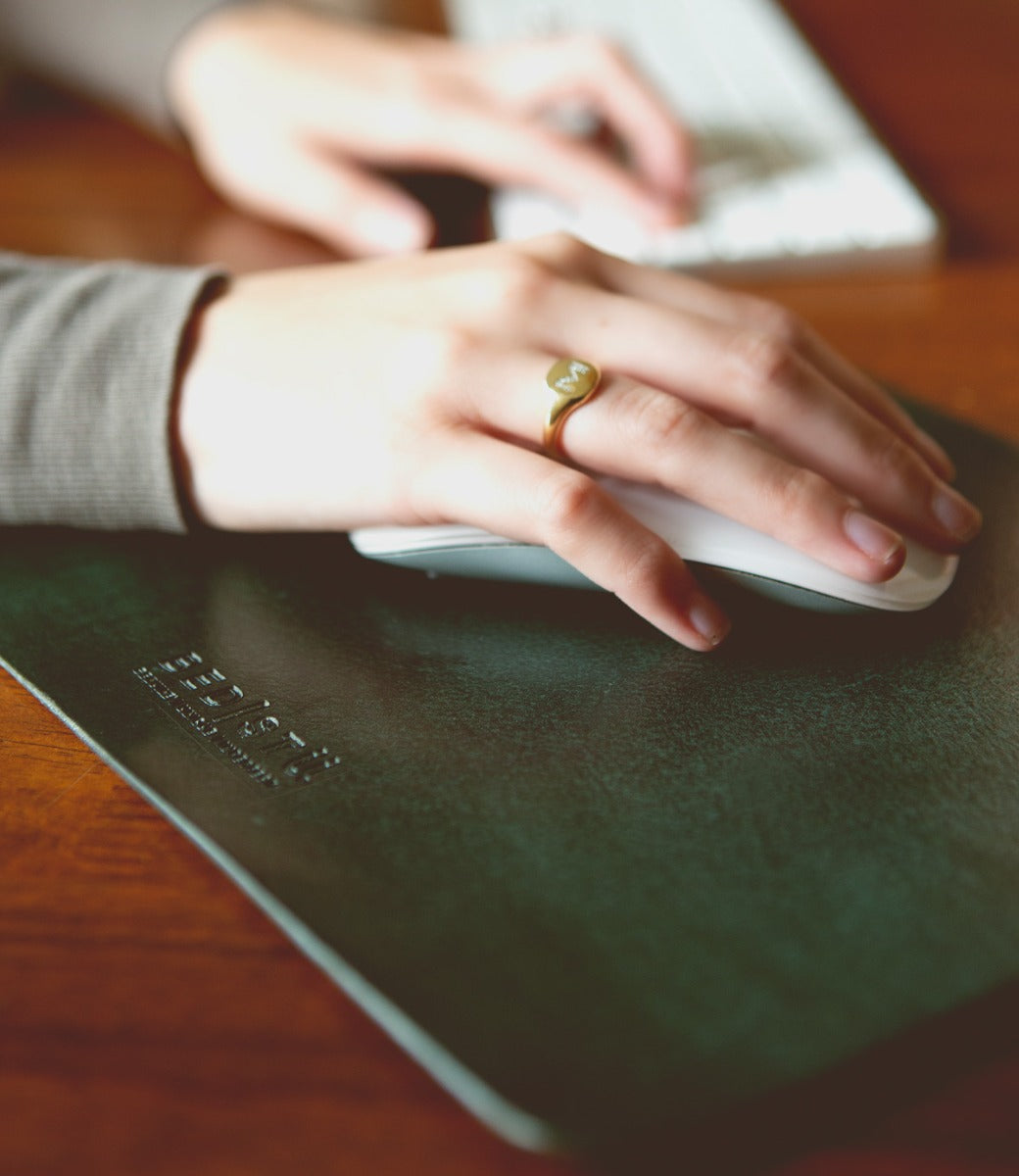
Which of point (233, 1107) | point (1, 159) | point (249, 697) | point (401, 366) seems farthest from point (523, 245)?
point (1, 159)

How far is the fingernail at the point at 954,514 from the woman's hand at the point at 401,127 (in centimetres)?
37

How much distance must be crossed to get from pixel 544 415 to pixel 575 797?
0.56 ft

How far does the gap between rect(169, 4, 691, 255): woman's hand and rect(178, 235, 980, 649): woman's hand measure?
264 mm

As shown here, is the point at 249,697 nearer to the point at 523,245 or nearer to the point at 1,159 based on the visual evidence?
the point at 523,245

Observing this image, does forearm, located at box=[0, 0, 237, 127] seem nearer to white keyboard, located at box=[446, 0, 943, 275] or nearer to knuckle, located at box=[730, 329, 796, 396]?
white keyboard, located at box=[446, 0, 943, 275]

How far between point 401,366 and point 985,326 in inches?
14.6

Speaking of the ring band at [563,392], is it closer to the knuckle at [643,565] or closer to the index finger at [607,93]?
the knuckle at [643,565]

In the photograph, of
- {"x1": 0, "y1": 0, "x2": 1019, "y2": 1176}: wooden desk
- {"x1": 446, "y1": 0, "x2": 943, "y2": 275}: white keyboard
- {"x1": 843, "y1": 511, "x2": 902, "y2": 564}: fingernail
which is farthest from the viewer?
{"x1": 446, "y1": 0, "x2": 943, "y2": 275}: white keyboard

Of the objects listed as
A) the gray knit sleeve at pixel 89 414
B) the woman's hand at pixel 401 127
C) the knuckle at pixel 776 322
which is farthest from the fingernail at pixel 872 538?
the woman's hand at pixel 401 127

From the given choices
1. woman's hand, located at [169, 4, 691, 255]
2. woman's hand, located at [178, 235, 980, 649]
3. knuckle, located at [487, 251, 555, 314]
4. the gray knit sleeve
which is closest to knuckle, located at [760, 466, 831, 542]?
woman's hand, located at [178, 235, 980, 649]

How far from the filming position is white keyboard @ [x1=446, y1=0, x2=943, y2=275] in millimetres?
728

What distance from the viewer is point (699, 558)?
43cm

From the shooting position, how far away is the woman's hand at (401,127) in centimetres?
79

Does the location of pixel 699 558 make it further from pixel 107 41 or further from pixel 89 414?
pixel 107 41
